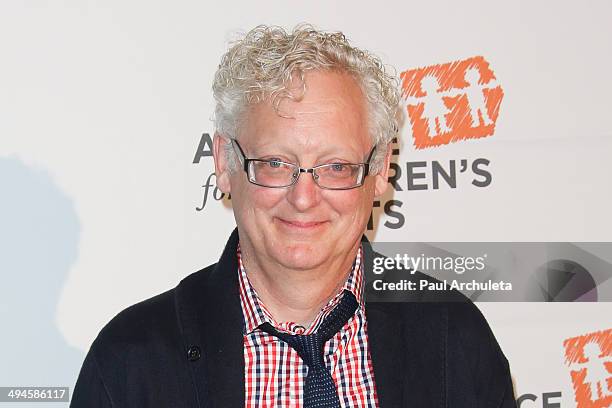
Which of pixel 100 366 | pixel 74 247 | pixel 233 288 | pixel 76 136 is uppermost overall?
pixel 76 136

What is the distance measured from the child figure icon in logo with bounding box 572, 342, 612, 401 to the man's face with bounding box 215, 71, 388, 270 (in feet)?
2.77

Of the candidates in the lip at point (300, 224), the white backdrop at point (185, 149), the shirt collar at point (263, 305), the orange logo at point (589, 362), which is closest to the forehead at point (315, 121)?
the lip at point (300, 224)

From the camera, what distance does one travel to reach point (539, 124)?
6.37 feet

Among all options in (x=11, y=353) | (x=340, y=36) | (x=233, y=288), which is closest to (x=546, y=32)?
(x=340, y=36)

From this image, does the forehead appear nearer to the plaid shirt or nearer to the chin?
the chin

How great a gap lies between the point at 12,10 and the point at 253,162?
0.88 m

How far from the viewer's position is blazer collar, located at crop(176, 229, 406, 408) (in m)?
1.36

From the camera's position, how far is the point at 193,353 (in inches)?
54.8

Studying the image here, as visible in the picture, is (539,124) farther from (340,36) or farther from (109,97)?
(109,97)

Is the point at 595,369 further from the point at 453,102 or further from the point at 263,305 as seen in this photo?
the point at 263,305

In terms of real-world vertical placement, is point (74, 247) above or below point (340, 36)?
below

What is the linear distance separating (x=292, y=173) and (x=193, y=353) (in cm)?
34

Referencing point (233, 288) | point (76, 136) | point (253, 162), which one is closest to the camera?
point (253, 162)

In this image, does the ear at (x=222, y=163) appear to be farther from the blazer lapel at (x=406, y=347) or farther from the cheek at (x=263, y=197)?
the blazer lapel at (x=406, y=347)
